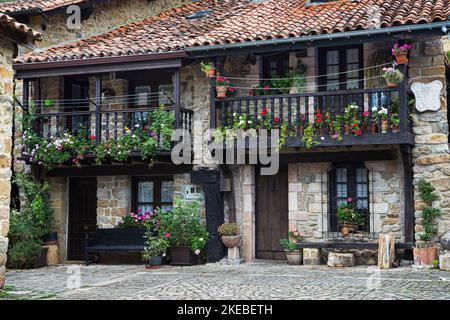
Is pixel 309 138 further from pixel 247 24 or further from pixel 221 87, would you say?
pixel 247 24

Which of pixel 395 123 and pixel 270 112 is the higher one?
pixel 270 112

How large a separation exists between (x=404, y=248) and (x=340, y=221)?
131 cm

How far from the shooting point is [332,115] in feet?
40.5

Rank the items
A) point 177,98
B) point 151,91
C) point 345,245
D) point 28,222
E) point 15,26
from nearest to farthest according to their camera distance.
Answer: point 15,26 < point 345,245 < point 177,98 < point 28,222 < point 151,91

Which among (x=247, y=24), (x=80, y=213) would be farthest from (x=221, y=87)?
(x=80, y=213)

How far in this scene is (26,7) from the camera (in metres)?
14.6

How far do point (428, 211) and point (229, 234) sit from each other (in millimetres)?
Answer: 3787

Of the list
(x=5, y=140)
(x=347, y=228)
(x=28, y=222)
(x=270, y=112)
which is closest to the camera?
(x=5, y=140)

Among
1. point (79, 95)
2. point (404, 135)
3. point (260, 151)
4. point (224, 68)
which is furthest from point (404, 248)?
point (79, 95)

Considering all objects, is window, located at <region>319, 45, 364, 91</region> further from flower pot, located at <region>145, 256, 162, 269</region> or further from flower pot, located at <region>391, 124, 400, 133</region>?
flower pot, located at <region>145, 256, 162, 269</region>

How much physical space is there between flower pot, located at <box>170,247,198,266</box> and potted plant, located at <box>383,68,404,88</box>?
16.2ft

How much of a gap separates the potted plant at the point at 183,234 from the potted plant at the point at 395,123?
4.19 meters

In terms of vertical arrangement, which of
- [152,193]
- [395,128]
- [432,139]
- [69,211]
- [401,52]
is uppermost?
[401,52]
